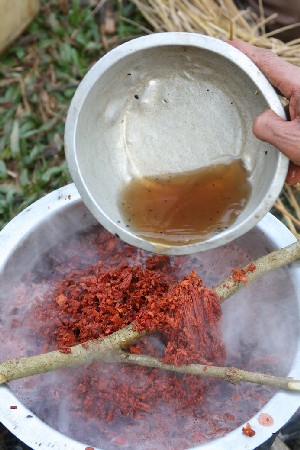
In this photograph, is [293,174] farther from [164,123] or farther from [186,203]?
[164,123]

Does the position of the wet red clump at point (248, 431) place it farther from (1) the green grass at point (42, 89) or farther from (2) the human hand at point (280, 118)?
(1) the green grass at point (42, 89)

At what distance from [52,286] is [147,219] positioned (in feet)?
1.83

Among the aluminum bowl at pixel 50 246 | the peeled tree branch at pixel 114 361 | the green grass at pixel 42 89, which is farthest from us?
the green grass at pixel 42 89

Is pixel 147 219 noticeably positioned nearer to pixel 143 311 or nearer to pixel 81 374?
pixel 143 311

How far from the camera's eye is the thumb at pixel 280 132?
6.58 feet

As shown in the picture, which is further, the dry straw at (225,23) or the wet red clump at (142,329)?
the dry straw at (225,23)

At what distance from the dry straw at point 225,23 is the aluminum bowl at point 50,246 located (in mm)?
1045

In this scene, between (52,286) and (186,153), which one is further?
(52,286)

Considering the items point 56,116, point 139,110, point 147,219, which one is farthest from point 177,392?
point 56,116

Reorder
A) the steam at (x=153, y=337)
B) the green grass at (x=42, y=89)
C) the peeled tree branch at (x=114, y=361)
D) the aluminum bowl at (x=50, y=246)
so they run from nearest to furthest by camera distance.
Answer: the aluminum bowl at (x=50, y=246) < the peeled tree branch at (x=114, y=361) < the steam at (x=153, y=337) < the green grass at (x=42, y=89)

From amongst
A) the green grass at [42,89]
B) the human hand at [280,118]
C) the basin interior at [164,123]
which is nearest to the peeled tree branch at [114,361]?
the basin interior at [164,123]

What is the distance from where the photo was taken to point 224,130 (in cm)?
230

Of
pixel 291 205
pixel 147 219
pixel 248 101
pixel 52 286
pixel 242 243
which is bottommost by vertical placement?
pixel 291 205

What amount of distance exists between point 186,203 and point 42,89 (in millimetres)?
1985
